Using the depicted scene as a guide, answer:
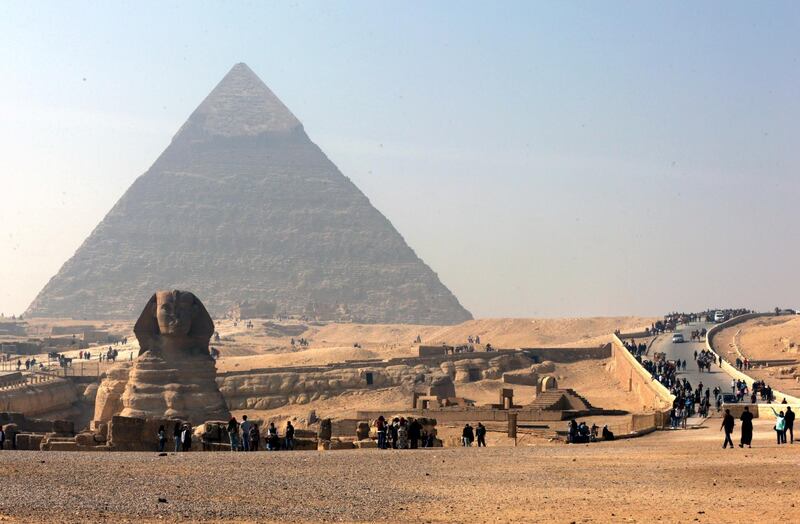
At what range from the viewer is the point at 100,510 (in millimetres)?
11523

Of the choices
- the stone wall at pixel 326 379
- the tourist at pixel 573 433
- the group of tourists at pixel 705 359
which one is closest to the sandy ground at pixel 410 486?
the tourist at pixel 573 433

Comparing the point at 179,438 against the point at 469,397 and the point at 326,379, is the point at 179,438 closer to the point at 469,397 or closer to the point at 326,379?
the point at 469,397

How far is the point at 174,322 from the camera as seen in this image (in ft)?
90.1

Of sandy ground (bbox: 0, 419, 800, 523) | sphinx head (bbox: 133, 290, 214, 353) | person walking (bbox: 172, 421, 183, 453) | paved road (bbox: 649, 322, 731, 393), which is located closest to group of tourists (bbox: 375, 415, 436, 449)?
sandy ground (bbox: 0, 419, 800, 523)

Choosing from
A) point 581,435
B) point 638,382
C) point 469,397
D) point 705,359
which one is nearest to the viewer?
point 581,435

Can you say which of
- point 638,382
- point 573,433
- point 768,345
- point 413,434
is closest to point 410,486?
point 413,434

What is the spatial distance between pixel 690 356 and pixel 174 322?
892 inches

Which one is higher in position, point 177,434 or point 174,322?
point 174,322

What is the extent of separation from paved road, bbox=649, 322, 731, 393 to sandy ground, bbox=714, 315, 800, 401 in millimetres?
906

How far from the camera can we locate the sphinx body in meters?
26.8

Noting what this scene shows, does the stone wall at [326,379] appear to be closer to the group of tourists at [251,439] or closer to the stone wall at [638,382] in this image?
the stone wall at [638,382]

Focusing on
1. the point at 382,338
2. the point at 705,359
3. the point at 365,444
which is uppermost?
the point at 382,338

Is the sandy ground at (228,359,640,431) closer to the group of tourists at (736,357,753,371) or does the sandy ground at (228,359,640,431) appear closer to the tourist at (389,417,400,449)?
the group of tourists at (736,357,753,371)

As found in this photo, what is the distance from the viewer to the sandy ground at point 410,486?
11781 mm
